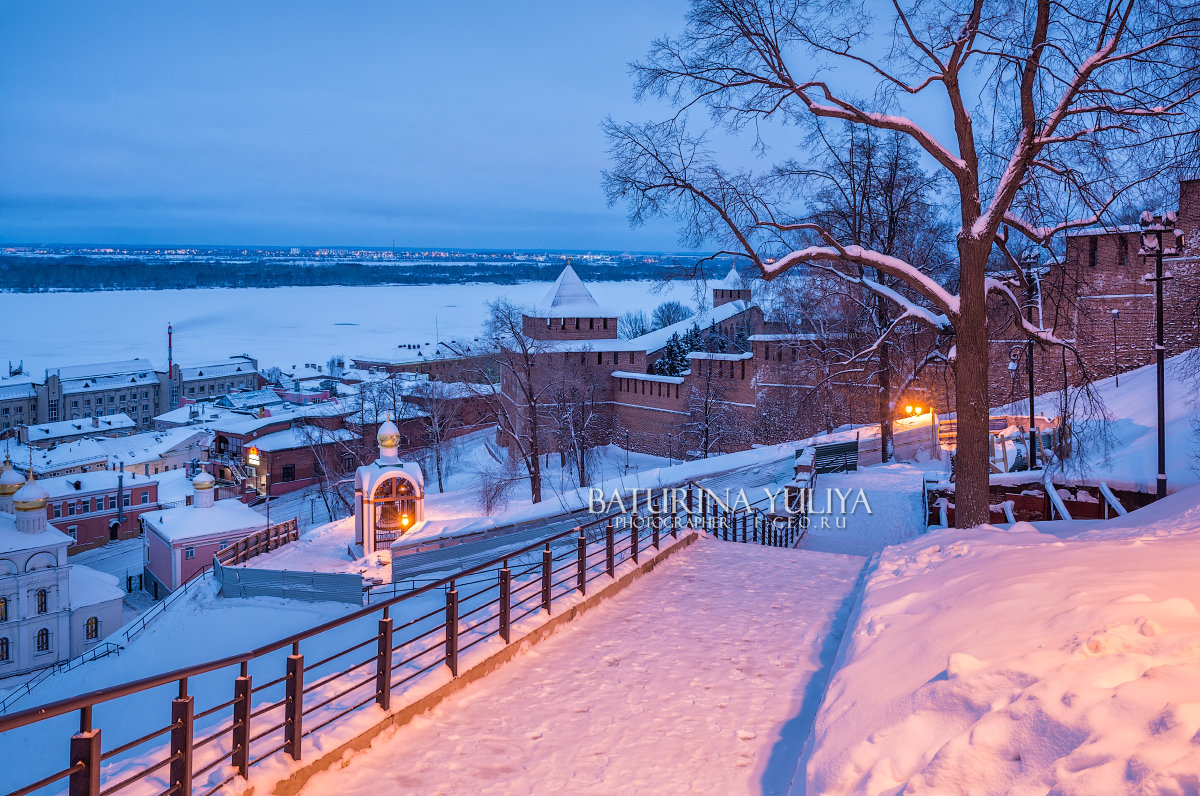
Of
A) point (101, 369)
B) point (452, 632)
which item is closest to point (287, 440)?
point (101, 369)

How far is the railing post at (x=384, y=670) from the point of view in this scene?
15.0 feet

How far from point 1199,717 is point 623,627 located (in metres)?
4.38

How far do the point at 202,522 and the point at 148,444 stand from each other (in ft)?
76.2

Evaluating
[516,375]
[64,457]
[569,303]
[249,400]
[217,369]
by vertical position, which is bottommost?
[64,457]

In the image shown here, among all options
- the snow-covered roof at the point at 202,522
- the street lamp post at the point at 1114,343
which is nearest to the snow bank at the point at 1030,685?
the street lamp post at the point at 1114,343

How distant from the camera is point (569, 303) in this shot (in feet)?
140

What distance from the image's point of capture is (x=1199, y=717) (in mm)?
2422

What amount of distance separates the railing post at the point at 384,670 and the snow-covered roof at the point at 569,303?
37520 millimetres

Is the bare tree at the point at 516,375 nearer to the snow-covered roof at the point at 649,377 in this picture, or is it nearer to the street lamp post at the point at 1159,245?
the snow-covered roof at the point at 649,377

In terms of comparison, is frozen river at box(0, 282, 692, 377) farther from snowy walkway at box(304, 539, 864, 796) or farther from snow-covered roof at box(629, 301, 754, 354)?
snowy walkway at box(304, 539, 864, 796)

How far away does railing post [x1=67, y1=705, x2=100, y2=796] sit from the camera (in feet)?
8.67

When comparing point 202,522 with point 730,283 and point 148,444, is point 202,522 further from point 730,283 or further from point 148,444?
point 730,283

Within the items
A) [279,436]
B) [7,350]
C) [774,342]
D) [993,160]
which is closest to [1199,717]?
[993,160]

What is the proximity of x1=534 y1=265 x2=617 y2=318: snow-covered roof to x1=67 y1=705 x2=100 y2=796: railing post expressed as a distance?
3939 cm
